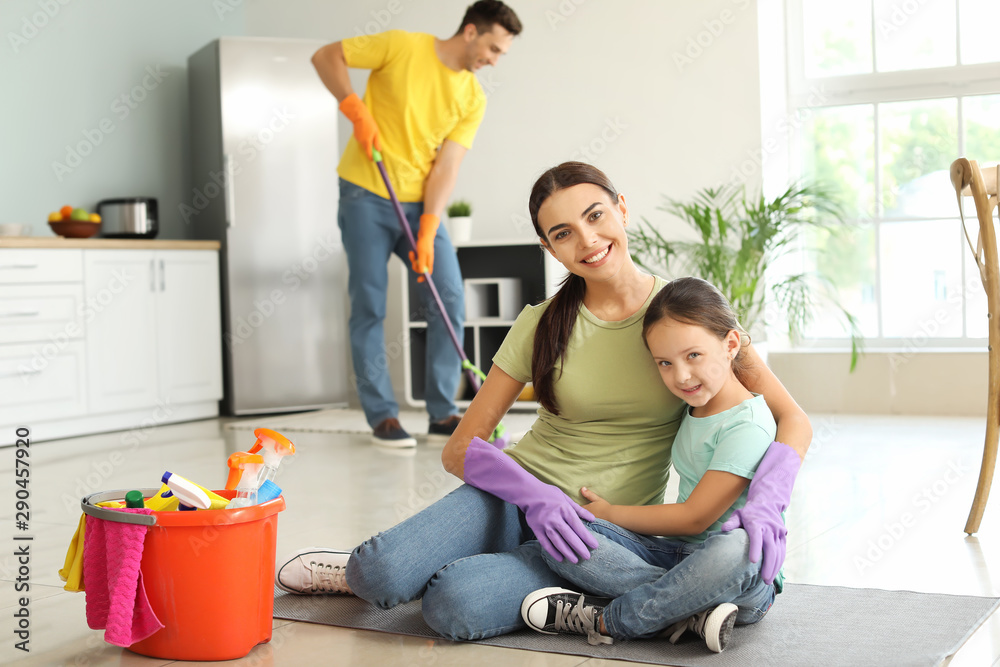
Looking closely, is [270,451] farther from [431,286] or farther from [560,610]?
[431,286]

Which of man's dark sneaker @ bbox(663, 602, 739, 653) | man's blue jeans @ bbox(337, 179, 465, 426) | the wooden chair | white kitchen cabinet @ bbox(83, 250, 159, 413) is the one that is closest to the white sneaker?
man's dark sneaker @ bbox(663, 602, 739, 653)

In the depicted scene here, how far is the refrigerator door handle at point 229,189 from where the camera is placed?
4473 millimetres

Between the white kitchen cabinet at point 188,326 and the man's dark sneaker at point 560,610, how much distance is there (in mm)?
3189

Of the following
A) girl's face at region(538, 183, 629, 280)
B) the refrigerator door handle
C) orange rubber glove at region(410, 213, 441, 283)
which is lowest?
girl's face at region(538, 183, 629, 280)

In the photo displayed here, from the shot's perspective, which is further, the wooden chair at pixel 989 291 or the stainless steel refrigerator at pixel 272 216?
the stainless steel refrigerator at pixel 272 216

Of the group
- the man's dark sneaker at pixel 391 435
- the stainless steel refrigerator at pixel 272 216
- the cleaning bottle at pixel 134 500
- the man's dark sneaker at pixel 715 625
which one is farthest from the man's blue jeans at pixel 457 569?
the stainless steel refrigerator at pixel 272 216

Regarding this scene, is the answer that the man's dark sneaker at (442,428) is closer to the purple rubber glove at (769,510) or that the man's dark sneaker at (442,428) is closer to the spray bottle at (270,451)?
the spray bottle at (270,451)

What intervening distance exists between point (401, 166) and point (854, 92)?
2.04m

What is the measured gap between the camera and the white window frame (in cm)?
400

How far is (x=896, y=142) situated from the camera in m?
4.14

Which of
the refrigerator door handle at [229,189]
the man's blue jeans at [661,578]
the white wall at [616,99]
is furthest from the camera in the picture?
the refrigerator door handle at [229,189]

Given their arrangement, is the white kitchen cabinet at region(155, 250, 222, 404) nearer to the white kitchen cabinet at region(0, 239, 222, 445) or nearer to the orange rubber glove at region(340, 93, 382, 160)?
the white kitchen cabinet at region(0, 239, 222, 445)

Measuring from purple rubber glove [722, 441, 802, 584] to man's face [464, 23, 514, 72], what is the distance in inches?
83.1

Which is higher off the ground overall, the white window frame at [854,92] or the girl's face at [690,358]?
the white window frame at [854,92]
